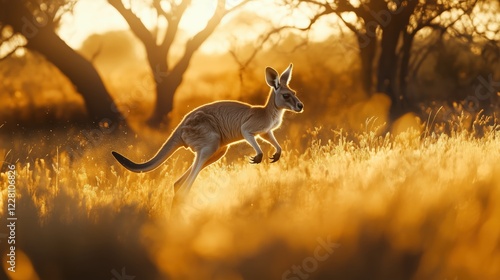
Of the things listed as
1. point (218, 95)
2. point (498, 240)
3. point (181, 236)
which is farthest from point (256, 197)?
point (218, 95)

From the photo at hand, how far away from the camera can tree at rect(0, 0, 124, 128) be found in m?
15.2

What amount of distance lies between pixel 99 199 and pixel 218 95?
12.4 metres

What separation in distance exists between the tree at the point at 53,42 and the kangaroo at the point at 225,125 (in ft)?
Result: 26.5

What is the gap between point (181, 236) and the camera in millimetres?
5863

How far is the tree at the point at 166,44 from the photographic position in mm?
15758

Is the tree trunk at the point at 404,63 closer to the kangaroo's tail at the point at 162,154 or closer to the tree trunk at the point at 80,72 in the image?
the tree trunk at the point at 80,72

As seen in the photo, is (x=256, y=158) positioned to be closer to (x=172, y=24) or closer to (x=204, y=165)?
(x=204, y=165)

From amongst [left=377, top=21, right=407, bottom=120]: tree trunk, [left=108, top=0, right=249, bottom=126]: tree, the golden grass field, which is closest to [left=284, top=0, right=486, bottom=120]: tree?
[left=377, top=21, right=407, bottom=120]: tree trunk

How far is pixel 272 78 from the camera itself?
7027 millimetres

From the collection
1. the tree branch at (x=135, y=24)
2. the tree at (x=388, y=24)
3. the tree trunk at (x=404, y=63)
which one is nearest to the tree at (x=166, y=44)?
the tree branch at (x=135, y=24)

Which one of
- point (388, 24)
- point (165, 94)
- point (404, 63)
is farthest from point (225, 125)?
point (404, 63)

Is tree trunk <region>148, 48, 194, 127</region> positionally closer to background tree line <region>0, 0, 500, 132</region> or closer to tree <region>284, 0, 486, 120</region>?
background tree line <region>0, 0, 500, 132</region>

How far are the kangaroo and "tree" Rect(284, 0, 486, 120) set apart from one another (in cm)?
1110

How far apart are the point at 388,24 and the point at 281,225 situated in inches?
571
